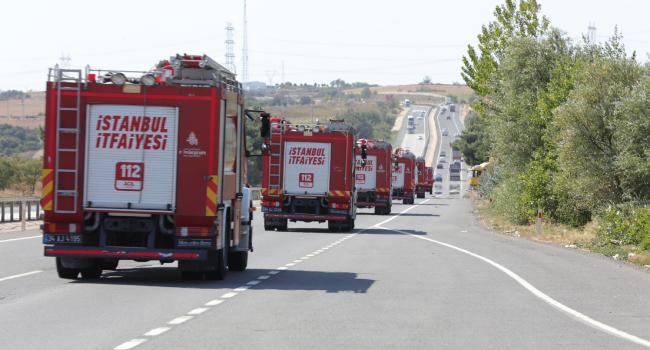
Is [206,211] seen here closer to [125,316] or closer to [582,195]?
[125,316]

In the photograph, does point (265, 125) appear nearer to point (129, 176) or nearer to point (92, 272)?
point (129, 176)

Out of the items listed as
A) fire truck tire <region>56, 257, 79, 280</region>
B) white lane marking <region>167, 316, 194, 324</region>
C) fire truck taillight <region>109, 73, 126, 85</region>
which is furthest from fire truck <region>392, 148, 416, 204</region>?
white lane marking <region>167, 316, 194, 324</region>

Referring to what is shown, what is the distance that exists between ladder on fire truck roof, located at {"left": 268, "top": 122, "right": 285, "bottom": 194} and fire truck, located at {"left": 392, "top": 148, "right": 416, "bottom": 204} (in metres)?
34.8

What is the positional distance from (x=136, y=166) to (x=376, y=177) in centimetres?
4171

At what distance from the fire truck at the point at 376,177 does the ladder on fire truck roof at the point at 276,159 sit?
18.3m

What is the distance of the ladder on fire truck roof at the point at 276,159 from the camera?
4166 centimetres

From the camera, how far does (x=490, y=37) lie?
223 feet

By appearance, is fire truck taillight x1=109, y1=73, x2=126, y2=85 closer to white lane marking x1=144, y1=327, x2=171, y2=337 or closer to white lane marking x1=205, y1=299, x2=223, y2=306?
white lane marking x1=205, y1=299, x2=223, y2=306

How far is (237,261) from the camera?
74.3ft

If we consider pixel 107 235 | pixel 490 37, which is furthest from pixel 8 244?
pixel 490 37

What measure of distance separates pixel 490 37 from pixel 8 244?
41.1m

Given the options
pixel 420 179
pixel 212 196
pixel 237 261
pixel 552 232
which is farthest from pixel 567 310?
pixel 420 179

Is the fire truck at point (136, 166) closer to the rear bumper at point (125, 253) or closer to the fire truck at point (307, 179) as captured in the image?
the rear bumper at point (125, 253)

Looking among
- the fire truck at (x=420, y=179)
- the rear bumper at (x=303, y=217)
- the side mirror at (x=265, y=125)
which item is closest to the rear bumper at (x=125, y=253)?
the side mirror at (x=265, y=125)
